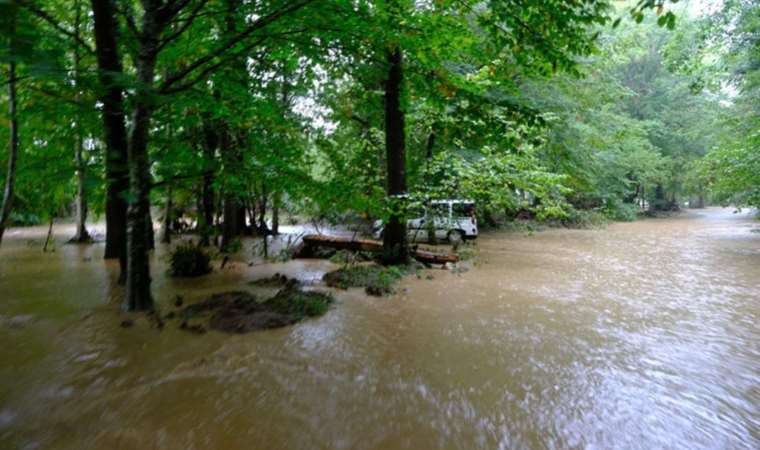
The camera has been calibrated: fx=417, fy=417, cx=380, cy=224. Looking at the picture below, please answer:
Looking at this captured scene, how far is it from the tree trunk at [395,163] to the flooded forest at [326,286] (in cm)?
5

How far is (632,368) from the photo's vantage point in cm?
448

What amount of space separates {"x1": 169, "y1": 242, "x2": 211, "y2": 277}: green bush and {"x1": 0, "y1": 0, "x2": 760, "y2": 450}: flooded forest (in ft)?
0.16

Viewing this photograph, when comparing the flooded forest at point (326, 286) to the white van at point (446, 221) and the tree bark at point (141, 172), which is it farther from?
the white van at point (446, 221)

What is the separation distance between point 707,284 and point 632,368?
5.98m

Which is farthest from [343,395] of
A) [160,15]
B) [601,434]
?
[160,15]

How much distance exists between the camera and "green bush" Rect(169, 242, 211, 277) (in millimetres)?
8938

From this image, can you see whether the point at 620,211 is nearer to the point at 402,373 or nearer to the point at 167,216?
the point at 167,216

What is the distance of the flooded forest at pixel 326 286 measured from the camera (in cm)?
333

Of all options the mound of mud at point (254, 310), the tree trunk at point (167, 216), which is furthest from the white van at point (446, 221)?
the tree trunk at point (167, 216)

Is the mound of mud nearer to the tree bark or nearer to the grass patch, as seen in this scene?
the tree bark

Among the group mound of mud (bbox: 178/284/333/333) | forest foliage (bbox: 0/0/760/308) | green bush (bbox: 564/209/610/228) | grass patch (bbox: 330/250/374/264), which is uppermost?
forest foliage (bbox: 0/0/760/308)

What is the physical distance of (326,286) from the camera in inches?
326

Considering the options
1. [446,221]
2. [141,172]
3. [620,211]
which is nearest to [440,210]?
[446,221]

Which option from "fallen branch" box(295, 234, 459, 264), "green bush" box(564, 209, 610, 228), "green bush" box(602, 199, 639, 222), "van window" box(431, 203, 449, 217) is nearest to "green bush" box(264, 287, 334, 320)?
"van window" box(431, 203, 449, 217)
